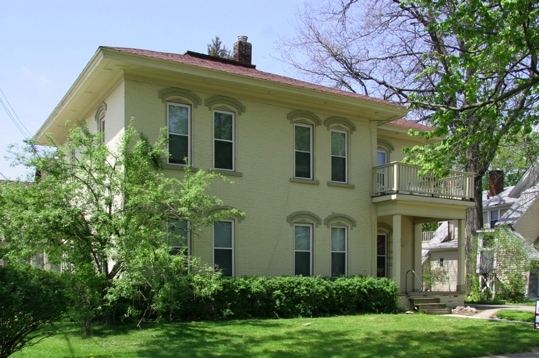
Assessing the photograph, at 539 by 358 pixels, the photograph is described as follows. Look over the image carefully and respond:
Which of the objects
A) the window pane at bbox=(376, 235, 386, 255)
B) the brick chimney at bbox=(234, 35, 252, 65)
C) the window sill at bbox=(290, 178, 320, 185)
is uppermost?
the brick chimney at bbox=(234, 35, 252, 65)

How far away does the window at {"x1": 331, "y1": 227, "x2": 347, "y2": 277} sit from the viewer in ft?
65.5

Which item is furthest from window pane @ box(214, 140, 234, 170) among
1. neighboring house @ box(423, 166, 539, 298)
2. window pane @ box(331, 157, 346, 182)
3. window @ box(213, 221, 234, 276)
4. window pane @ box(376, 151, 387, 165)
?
neighboring house @ box(423, 166, 539, 298)

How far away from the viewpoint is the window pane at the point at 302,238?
1922 cm

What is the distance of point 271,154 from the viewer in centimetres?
1878

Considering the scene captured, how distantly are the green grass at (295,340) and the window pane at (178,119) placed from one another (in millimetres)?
5828

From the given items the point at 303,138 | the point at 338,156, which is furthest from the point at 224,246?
the point at 338,156

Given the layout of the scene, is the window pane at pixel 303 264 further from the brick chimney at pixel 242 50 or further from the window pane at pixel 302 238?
the brick chimney at pixel 242 50

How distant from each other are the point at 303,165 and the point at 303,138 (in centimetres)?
92

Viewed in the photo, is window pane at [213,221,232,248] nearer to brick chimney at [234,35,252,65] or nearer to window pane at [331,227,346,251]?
window pane at [331,227,346,251]

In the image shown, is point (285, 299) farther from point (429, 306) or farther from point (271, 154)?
point (429, 306)

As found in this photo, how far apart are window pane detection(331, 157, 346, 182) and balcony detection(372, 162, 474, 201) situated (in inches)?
46.9

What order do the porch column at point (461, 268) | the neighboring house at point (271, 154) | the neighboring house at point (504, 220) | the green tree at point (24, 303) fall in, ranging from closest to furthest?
the green tree at point (24, 303) → the neighboring house at point (271, 154) → the porch column at point (461, 268) → the neighboring house at point (504, 220)

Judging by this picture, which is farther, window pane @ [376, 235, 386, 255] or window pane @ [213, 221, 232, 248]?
window pane @ [376, 235, 386, 255]

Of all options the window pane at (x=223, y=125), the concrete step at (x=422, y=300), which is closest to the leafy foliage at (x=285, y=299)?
the concrete step at (x=422, y=300)
